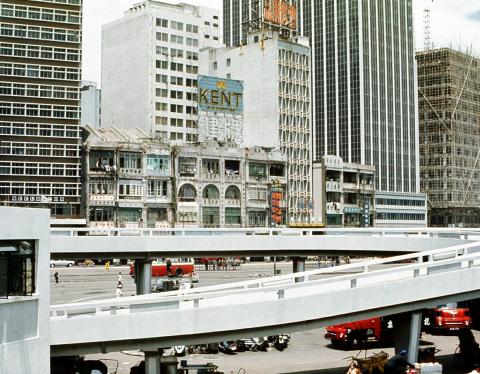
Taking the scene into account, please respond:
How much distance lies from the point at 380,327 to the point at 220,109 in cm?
7987

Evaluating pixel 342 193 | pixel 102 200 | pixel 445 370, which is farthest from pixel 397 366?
pixel 342 193

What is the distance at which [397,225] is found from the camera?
494ft

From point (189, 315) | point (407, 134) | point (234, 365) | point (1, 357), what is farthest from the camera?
point (407, 134)

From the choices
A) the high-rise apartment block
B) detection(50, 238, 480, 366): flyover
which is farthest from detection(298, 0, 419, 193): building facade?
detection(50, 238, 480, 366): flyover

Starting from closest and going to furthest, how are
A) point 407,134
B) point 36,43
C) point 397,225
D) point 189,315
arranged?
1. point 189,315
2. point 36,43
3. point 397,225
4. point 407,134

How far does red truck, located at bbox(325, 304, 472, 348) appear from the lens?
39.9m

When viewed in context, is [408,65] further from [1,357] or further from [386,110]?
[1,357]

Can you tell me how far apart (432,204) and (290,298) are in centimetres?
14288

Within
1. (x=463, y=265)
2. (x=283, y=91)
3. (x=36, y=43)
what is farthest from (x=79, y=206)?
(x=463, y=265)

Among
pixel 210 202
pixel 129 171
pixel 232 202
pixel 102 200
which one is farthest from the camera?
pixel 232 202

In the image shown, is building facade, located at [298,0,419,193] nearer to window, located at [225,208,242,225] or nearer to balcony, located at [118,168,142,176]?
window, located at [225,208,242,225]

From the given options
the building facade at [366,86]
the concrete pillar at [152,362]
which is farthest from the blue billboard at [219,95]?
the concrete pillar at [152,362]

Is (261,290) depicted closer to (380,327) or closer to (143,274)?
(380,327)

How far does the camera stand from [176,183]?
113 meters
